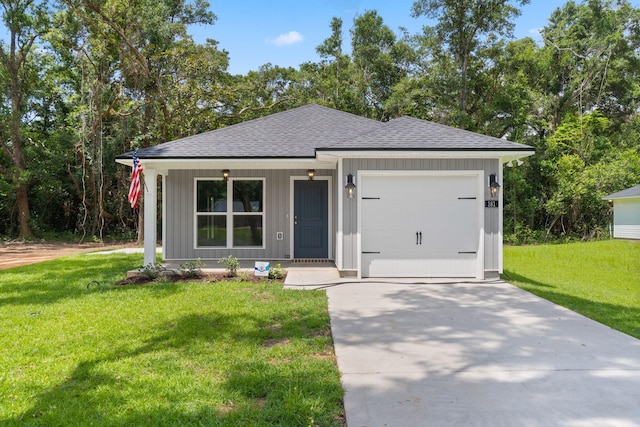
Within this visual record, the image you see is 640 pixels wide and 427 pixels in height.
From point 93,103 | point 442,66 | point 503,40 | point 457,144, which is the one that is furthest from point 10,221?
point 503,40

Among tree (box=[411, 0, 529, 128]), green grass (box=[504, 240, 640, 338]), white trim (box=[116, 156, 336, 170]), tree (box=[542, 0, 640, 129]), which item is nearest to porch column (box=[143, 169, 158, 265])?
white trim (box=[116, 156, 336, 170])

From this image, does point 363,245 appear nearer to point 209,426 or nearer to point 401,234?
point 401,234

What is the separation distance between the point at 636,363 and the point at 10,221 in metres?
22.9

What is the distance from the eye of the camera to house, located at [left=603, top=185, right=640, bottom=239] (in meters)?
17.3

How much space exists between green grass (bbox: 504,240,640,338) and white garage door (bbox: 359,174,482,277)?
130 centimetres

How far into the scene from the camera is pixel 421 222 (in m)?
7.69

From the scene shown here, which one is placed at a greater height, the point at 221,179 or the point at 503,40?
the point at 503,40

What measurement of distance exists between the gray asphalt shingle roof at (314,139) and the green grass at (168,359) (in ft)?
10.2

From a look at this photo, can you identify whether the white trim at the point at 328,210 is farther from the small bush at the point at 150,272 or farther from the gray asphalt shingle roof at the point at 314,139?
the small bush at the point at 150,272

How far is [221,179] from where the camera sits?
9828mm

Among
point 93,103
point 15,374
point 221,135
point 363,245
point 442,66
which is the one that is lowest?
point 15,374

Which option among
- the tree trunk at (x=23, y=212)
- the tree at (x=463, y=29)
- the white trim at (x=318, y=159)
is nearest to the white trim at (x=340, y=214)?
the white trim at (x=318, y=159)

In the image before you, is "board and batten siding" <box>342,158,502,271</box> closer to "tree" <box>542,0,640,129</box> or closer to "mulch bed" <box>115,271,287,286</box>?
"mulch bed" <box>115,271,287,286</box>

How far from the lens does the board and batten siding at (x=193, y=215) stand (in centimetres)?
975
